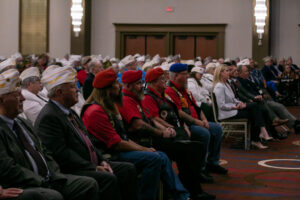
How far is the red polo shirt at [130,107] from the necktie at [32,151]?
148 cm

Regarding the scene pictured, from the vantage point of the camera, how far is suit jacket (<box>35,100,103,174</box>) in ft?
12.5

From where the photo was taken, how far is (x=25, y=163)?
10.9ft

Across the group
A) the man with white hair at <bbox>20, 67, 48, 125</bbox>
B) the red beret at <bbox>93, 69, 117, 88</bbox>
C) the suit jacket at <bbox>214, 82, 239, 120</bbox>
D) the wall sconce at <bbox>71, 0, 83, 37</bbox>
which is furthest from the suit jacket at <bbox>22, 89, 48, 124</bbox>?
the wall sconce at <bbox>71, 0, 83, 37</bbox>

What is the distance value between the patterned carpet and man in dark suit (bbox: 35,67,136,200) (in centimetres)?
156

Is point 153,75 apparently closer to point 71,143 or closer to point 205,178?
point 205,178

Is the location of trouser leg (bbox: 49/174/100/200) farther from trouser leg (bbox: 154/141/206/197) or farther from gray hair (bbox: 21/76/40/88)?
gray hair (bbox: 21/76/40/88)

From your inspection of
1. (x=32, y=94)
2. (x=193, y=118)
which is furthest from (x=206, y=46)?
(x=32, y=94)

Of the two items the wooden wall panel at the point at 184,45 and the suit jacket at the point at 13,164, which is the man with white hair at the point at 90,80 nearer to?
the suit jacket at the point at 13,164

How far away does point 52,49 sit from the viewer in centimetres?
2089

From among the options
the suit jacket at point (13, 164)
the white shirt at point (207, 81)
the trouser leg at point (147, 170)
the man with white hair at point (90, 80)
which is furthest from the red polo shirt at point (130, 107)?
the white shirt at point (207, 81)

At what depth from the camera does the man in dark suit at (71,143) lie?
3.82 m

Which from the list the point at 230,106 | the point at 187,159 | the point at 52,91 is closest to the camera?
the point at 52,91

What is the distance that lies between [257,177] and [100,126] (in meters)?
2.72

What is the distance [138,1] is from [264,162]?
14.1 metres
